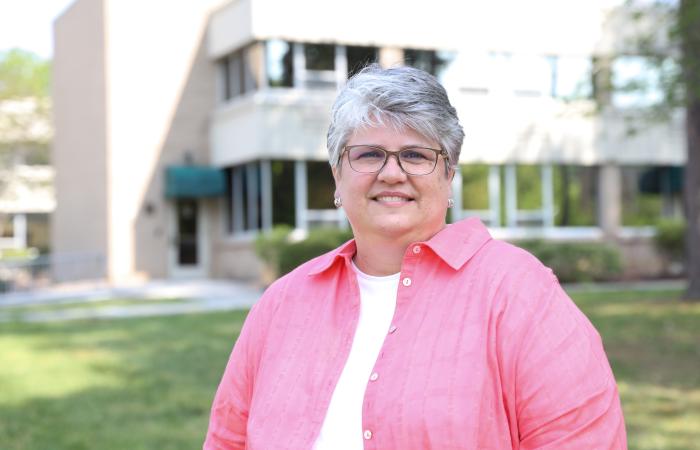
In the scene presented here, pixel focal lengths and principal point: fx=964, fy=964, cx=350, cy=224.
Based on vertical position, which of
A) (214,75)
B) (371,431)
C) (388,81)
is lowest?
(371,431)

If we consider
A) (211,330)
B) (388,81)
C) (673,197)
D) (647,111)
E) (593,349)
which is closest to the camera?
(593,349)

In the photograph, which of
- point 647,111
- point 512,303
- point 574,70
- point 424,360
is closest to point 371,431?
point 424,360

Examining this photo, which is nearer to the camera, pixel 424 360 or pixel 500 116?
pixel 424 360

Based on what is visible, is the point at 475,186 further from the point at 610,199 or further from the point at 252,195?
the point at 252,195

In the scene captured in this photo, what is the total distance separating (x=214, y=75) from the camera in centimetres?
2445

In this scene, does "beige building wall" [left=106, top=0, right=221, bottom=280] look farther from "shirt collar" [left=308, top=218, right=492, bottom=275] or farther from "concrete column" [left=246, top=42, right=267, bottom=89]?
"shirt collar" [left=308, top=218, right=492, bottom=275]

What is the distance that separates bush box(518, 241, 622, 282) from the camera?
2127 cm

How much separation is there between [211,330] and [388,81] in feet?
34.6

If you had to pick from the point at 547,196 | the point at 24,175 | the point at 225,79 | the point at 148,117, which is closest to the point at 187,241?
the point at 148,117

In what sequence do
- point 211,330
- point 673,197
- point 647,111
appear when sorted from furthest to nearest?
1. point 673,197
2. point 647,111
3. point 211,330

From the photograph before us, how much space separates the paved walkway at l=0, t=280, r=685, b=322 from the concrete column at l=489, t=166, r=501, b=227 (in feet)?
11.0

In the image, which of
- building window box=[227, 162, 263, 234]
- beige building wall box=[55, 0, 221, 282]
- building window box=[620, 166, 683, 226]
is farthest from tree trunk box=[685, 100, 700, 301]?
beige building wall box=[55, 0, 221, 282]

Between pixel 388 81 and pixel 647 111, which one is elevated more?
pixel 647 111

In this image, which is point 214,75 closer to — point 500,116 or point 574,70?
point 500,116
